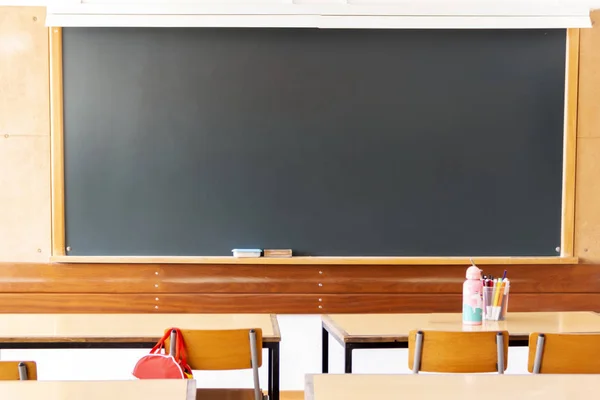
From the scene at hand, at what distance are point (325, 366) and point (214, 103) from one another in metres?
1.76

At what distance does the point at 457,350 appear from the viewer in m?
2.72

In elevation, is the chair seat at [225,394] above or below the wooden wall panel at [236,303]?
below

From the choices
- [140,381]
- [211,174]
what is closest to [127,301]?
[211,174]

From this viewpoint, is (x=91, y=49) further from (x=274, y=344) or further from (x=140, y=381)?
(x=140, y=381)

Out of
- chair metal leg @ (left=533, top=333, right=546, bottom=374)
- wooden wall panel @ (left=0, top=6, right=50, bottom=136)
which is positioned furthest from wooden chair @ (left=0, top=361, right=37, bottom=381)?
wooden wall panel @ (left=0, top=6, right=50, bottom=136)

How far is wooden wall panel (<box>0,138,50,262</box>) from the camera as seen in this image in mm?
4273

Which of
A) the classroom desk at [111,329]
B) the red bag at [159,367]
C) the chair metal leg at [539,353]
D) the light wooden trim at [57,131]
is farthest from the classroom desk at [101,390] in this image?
the light wooden trim at [57,131]

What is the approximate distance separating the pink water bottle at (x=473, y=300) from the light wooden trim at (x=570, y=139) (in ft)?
4.70

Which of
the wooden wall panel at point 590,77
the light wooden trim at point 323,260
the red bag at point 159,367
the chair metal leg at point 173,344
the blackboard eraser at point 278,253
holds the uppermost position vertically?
the wooden wall panel at point 590,77

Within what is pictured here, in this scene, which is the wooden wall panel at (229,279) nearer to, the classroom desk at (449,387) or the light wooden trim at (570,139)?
the light wooden trim at (570,139)

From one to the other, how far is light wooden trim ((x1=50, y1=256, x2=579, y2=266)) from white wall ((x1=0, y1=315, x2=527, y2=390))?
0.39 metres

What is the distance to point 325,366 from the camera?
11.3 ft

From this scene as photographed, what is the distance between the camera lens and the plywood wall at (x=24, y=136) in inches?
167

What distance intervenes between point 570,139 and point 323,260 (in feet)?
5.57
